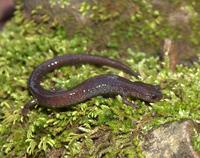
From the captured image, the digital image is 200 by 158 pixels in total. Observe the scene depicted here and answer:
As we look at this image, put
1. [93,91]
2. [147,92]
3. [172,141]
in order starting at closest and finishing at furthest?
[172,141]
[147,92]
[93,91]

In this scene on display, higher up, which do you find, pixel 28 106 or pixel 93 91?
pixel 93 91

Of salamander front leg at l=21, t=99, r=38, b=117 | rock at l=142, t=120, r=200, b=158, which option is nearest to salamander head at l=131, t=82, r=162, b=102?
rock at l=142, t=120, r=200, b=158

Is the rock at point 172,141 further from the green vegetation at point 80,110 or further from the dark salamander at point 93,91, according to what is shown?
the dark salamander at point 93,91

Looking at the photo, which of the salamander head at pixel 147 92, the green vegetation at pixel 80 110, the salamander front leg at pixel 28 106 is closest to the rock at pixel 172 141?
the green vegetation at pixel 80 110

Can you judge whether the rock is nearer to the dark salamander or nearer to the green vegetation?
the green vegetation

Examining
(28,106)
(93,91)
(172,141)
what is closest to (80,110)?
(93,91)

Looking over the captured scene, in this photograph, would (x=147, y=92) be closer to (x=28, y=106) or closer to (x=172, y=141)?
(x=172, y=141)
